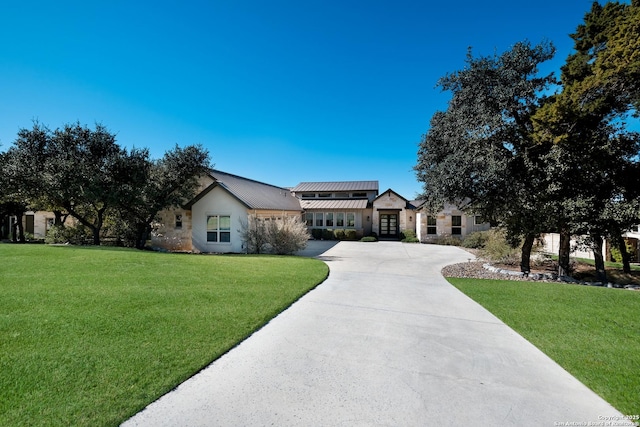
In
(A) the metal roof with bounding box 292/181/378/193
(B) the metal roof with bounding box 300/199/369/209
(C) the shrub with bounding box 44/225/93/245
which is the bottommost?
(C) the shrub with bounding box 44/225/93/245

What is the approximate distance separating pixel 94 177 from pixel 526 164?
20.9 meters

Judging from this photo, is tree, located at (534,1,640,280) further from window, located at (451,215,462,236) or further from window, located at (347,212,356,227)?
window, located at (347,212,356,227)

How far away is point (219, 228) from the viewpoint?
1881 centimetres

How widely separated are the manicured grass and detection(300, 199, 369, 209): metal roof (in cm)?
2026

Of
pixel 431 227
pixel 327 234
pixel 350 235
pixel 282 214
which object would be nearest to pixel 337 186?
pixel 327 234

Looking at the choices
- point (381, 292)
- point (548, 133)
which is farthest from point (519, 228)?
point (381, 292)

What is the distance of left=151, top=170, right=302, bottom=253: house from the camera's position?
18344 millimetres

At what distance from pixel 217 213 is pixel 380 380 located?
1700cm

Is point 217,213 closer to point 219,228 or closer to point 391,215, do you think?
point 219,228

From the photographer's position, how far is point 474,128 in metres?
10.3

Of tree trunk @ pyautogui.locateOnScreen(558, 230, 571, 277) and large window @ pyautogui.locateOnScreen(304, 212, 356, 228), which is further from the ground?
large window @ pyautogui.locateOnScreen(304, 212, 356, 228)

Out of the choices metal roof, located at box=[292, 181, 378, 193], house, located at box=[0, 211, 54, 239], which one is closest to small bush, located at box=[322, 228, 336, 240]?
metal roof, located at box=[292, 181, 378, 193]

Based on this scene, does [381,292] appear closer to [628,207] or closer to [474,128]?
[474,128]

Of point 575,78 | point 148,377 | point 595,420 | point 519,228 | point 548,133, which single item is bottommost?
point 595,420
